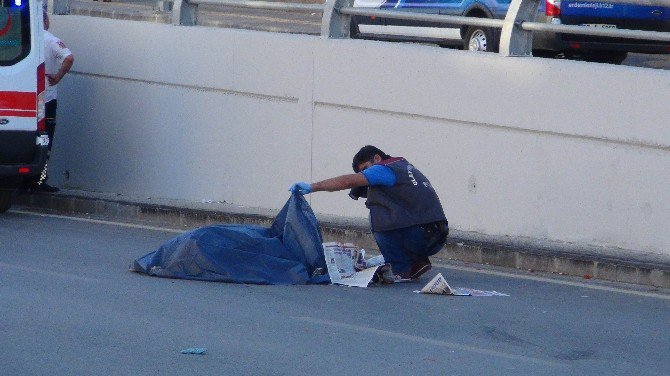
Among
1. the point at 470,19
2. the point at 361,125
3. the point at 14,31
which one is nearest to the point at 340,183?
the point at 470,19

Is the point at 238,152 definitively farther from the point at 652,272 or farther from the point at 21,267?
the point at 652,272

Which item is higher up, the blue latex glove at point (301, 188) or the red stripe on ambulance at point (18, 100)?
the red stripe on ambulance at point (18, 100)

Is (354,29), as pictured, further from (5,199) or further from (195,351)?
(195,351)

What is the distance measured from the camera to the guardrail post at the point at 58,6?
1609 centimetres

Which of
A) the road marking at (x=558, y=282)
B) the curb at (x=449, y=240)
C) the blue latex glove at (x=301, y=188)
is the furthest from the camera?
the curb at (x=449, y=240)

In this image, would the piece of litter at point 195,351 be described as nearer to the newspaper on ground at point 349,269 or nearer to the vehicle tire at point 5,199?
the newspaper on ground at point 349,269

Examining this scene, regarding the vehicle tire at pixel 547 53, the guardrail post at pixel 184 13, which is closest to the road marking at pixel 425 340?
the vehicle tire at pixel 547 53

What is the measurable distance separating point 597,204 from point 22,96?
593 centimetres

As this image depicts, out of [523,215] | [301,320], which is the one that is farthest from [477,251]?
[301,320]

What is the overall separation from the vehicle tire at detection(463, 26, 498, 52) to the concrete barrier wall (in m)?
1.29

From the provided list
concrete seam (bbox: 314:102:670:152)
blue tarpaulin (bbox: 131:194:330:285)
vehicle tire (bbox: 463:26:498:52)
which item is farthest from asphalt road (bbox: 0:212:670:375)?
vehicle tire (bbox: 463:26:498:52)

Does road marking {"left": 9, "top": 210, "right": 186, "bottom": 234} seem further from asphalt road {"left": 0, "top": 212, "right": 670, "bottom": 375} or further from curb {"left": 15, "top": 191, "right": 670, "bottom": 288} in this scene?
asphalt road {"left": 0, "top": 212, "right": 670, "bottom": 375}

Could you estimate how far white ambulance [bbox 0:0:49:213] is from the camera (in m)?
13.3

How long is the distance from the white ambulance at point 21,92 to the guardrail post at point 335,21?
3.00 m
